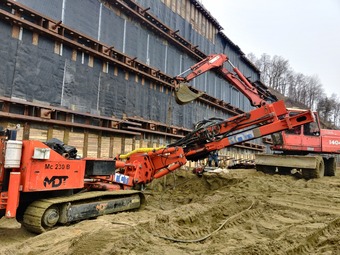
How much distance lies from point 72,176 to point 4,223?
6.15 feet

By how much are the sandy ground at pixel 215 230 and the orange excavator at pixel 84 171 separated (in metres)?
0.48

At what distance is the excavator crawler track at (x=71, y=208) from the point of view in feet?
18.2

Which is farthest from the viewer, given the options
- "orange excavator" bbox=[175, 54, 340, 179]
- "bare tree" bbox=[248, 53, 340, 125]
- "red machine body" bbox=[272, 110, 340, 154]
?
"bare tree" bbox=[248, 53, 340, 125]

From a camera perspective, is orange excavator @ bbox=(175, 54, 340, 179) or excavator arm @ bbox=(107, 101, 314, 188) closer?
excavator arm @ bbox=(107, 101, 314, 188)

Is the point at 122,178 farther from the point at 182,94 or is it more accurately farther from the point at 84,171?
the point at 182,94

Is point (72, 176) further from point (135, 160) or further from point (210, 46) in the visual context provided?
point (210, 46)

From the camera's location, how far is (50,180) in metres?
5.76

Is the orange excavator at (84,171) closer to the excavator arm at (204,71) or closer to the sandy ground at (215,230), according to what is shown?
the excavator arm at (204,71)

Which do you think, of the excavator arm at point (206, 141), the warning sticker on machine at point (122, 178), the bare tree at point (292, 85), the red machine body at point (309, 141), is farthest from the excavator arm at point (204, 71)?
the bare tree at point (292, 85)

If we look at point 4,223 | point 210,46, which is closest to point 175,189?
point 4,223

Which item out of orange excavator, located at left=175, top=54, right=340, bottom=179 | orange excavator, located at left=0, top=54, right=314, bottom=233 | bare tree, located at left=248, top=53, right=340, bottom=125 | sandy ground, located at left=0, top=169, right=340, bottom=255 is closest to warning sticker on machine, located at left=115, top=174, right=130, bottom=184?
orange excavator, located at left=0, top=54, right=314, bottom=233

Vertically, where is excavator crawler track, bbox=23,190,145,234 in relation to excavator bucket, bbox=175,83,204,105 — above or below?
below

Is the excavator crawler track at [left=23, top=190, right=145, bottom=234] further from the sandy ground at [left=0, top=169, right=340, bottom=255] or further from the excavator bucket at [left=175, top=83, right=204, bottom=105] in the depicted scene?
the excavator bucket at [left=175, top=83, right=204, bottom=105]

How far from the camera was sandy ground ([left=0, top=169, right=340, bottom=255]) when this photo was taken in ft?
14.0
